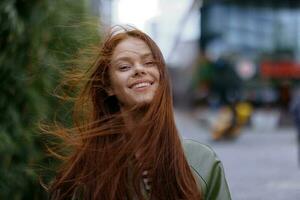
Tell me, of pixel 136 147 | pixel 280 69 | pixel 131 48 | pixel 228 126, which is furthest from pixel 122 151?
pixel 280 69

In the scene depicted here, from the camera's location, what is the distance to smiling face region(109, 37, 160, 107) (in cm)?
208

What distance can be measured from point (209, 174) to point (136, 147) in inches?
9.1

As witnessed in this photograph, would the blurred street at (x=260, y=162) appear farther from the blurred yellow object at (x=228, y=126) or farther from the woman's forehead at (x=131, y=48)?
the woman's forehead at (x=131, y=48)

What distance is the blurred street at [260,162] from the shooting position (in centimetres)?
947

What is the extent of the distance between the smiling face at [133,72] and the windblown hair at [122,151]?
2cm

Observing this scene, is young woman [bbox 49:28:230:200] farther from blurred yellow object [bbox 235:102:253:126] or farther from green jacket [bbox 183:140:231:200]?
blurred yellow object [bbox 235:102:253:126]

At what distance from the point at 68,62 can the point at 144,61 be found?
0.76 meters

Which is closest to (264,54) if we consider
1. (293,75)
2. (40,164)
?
(293,75)

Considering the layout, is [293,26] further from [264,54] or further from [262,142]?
[262,142]

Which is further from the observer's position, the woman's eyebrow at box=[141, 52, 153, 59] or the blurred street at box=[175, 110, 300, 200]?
the blurred street at box=[175, 110, 300, 200]

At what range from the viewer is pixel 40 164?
2953 millimetres

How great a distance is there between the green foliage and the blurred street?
68 centimetres

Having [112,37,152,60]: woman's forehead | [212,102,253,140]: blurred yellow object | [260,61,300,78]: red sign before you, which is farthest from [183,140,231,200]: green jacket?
[260,61,300,78]: red sign

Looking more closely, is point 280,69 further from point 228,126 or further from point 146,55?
point 146,55
